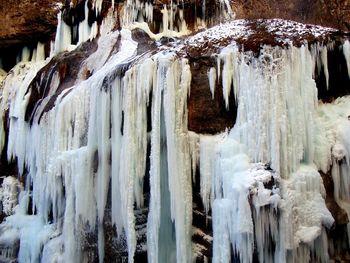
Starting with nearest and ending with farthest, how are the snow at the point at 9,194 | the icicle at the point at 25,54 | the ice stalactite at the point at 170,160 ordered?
the ice stalactite at the point at 170,160 < the snow at the point at 9,194 < the icicle at the point at 25,54

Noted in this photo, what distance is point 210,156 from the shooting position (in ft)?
21.4

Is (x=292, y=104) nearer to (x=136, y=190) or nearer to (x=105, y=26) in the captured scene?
(x=136, y=190)

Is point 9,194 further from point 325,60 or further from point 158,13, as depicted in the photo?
point 325,60

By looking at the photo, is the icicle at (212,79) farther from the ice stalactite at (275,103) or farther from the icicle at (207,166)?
the icicle at (207,166)

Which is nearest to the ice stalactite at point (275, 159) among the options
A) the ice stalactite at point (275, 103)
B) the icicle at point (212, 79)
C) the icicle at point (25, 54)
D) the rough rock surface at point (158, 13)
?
the ice stalactite at point (275, 103)

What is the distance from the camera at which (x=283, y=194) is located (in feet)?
19.3

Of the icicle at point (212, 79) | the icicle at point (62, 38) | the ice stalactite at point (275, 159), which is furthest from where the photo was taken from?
the icicle at point (62, 38)

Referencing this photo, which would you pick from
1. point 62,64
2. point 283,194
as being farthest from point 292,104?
point 62,64

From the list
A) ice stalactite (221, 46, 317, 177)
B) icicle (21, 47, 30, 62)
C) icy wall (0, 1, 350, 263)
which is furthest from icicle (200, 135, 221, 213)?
icicle (21, 47, 30, 62)

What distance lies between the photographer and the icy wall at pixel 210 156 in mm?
5891

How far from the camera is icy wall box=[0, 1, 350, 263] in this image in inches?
232

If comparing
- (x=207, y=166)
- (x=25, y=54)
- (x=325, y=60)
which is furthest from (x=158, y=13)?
(x=207, y=166)

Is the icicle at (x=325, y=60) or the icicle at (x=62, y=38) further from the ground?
the icicle at (x=62, y=38)

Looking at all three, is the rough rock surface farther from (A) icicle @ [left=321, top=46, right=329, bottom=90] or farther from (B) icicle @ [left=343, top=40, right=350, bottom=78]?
(A) icicle @ [left=321, top=46, right=329, bottom=90]
